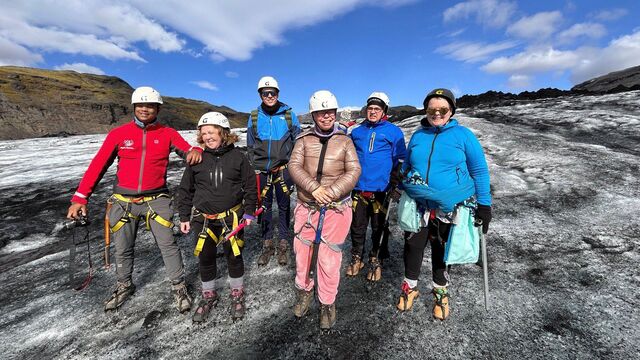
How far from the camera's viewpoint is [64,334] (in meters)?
4.28

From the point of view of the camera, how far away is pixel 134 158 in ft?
14.7

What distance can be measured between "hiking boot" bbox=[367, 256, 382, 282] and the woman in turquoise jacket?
131cm

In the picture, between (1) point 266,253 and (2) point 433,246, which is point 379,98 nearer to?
(2) point 433,246

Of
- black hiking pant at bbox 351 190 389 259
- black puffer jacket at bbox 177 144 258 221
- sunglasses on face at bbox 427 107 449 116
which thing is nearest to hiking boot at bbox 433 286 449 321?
black hiking pant at bbox 351 190 389 259

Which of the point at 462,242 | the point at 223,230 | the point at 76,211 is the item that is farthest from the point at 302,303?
the point at 76,211

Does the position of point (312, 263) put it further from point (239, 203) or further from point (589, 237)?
point (589, 237)

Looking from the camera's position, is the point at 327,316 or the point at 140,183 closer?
the point at 327,316

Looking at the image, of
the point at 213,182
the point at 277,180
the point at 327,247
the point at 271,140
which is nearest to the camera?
the point at 327,247

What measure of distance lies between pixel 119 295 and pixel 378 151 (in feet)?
16.7

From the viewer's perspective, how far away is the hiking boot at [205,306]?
4.34 metres

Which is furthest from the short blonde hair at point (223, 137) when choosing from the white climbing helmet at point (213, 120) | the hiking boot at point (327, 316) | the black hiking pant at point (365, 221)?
the hiking boot at point (327, 316)

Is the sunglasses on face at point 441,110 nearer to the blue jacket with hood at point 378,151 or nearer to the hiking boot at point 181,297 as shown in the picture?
the blue jacket with hood at point 378,151

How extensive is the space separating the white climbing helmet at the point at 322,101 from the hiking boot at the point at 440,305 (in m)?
3.14

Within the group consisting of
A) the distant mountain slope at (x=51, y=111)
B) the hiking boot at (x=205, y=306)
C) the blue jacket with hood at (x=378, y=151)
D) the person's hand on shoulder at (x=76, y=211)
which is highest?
the distant mountain slope at (x=51, y=111)
